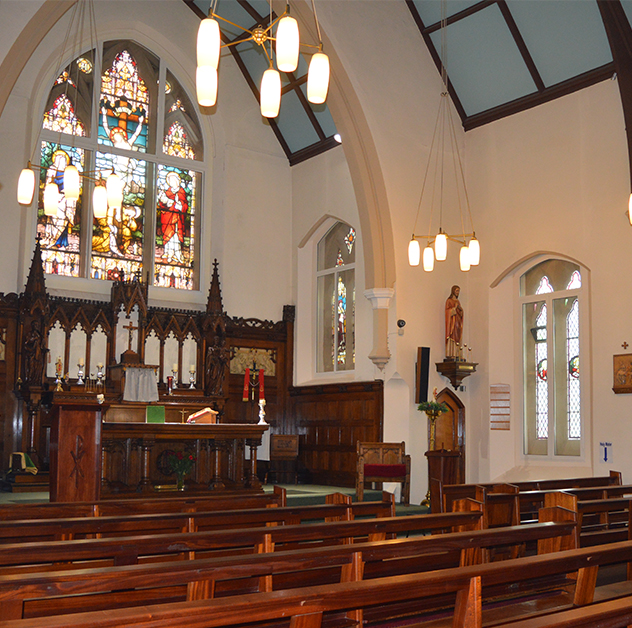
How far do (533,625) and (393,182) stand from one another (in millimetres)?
9575

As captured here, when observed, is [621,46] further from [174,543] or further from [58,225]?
[174,543]

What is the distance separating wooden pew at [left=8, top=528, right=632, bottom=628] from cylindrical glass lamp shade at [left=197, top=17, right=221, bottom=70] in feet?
10.5

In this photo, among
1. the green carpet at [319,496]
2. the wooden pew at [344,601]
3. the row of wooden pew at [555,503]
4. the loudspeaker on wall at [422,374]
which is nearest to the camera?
the wooden pew at [344,601]

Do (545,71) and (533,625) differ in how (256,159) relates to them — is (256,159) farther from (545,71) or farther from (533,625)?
(533,625)

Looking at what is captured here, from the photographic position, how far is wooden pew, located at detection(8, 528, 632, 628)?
182 cm

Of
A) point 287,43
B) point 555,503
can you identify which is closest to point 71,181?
point 287,43

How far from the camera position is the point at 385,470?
9.91m

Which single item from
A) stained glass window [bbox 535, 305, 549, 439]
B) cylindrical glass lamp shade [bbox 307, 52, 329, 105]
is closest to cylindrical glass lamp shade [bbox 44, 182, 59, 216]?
cylindrical glass lamp shade [bbox 307, 52, 329, 105]

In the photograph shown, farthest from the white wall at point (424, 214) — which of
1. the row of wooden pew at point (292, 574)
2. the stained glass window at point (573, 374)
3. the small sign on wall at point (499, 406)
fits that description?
the row of wooden pew at point (292, 574)

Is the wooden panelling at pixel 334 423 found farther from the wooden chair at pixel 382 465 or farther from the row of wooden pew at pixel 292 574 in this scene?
the row of wooden pew at pixel 292 574

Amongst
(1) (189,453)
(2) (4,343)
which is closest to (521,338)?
(1) (189,453)

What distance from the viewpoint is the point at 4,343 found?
10.5m

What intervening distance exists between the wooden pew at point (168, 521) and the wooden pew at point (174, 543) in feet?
0.51

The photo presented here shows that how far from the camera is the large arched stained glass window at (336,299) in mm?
12430
